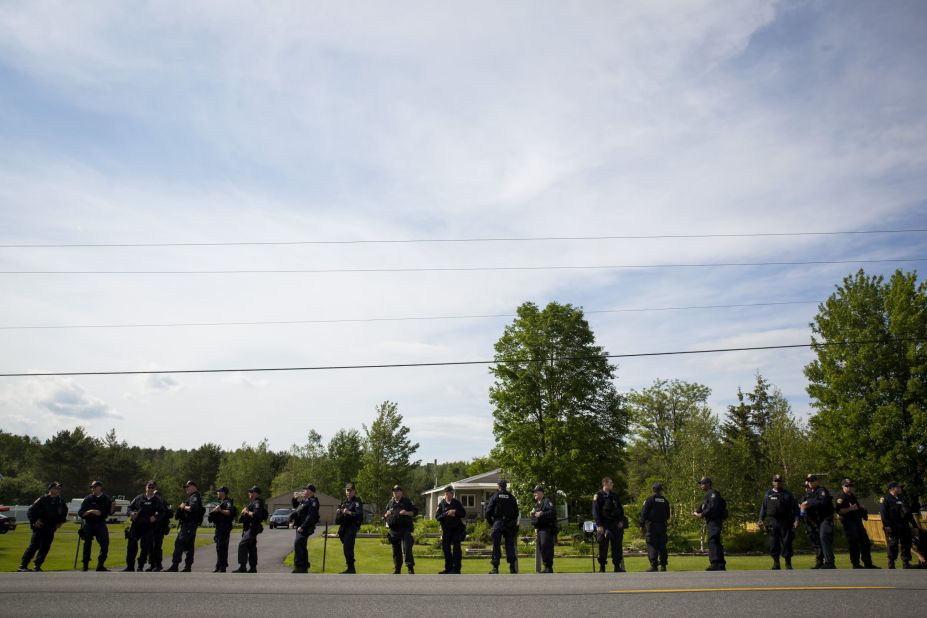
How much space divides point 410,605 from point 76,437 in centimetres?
9341

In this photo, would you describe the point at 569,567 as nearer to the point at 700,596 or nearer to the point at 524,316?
the point at 700,596

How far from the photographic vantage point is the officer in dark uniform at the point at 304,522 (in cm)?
1488

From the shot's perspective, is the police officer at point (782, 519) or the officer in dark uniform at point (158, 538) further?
the officer in dark uniform at point (158, 538)

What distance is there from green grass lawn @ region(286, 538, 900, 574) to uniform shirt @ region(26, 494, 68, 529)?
911 cm

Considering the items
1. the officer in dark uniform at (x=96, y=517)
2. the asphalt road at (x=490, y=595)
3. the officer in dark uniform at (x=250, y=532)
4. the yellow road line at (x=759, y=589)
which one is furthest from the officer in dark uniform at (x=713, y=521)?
the officer in dark uniform at (x=96, y=517)

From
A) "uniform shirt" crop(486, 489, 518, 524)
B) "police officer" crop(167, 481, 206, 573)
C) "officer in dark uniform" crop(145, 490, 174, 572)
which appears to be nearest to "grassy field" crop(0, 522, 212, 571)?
"officer in dark uniform" crop(145, 490, 174, 572)

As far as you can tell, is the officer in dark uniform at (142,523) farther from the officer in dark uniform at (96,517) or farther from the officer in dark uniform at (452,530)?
the officer in dark uniform at (452,530)

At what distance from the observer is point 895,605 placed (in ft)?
26.3

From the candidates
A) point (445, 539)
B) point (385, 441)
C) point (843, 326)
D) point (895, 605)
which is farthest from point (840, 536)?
point (385, 441)

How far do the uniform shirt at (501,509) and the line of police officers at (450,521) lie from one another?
23 mm

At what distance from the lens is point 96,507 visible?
50.3 ft

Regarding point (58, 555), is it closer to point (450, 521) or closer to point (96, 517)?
point (96, 517)

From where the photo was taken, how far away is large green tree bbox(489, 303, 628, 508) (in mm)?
Result: 36250

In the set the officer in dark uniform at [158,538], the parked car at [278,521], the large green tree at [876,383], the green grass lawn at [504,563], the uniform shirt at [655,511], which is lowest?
the parked car at [278,521]
